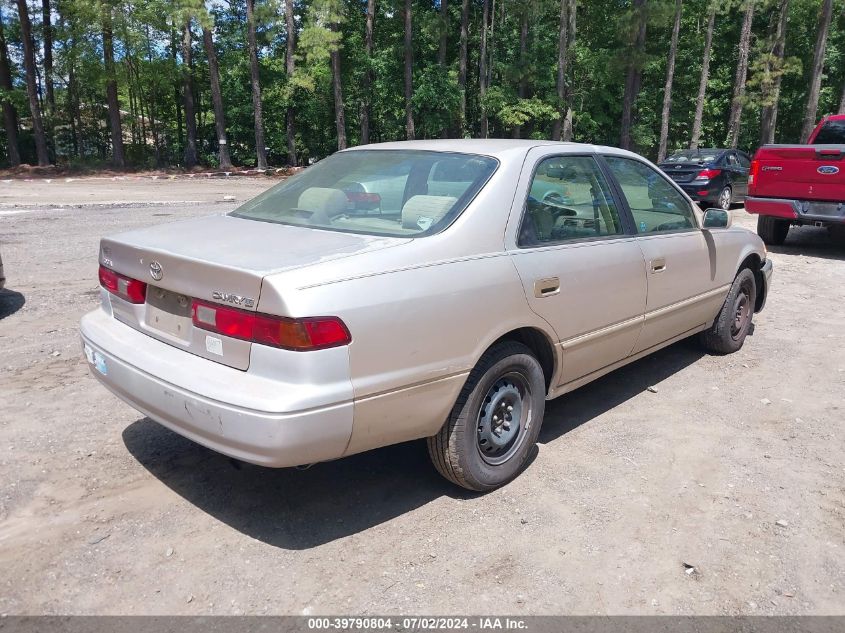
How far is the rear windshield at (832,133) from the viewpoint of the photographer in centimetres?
1108

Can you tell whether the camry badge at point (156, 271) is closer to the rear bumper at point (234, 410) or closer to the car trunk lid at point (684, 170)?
the rear bumper at point (234, 410)

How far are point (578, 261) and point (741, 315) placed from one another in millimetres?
2809

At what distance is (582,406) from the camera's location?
15.4 ft

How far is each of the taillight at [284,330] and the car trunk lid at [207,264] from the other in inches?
1.5

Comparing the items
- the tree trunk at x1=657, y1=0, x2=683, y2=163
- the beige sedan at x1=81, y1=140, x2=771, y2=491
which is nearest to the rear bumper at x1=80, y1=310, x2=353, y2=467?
the beige sedan at x1=81, y1=140, x2=771, y2=491

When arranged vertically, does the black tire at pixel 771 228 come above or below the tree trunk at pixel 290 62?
below

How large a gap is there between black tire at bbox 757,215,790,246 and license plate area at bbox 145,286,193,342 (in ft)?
35.4

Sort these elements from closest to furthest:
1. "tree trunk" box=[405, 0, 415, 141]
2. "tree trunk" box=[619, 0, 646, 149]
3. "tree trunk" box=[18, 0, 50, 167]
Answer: "tree trunk" box=[18, 0, 50, 167] < "tree trunk" box=[619, 0, 646, 149] < "tree trunk" box=[405, 0, 415, 141]

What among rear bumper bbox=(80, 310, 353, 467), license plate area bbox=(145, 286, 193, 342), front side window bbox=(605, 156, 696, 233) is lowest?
rear bumper bbox=(80, 310, 353, 467)

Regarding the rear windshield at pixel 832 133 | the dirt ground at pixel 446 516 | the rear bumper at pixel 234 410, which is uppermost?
the rear windshield at pixel 832 133

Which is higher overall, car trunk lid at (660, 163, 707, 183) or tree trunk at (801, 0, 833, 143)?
tree trunk at (801, 0, 833, 143)

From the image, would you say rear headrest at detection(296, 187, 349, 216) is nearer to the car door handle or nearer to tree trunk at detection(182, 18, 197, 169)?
the car door handle

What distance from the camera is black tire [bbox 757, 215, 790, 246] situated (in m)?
11.3

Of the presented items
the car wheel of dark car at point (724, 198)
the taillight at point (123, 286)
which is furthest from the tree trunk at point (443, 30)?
the taillight at point (123, 286)
